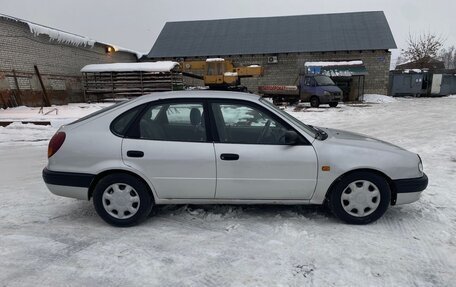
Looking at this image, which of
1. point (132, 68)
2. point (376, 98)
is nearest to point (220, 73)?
point (132, 68)

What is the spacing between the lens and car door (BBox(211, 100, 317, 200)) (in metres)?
3.65

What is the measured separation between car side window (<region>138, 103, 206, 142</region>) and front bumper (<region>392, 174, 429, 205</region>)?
84.1 inches

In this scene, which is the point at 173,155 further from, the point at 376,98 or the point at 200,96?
the point at 376,98

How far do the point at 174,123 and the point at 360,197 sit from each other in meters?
2.17

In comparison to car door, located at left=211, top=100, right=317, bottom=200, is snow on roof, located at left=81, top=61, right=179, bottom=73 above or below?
above

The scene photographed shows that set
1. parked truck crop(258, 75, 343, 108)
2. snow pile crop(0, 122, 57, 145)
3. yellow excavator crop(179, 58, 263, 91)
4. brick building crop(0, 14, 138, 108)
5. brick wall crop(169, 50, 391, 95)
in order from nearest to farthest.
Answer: snow pile crop(0, 122, 57, 145), brick building crop(0, 14, 138, 108), parked truck crop(258, 75, 343, 108), yellow excavator crop(179, 58, 263, 91), brick wall crop(169, 50, 391, 95)

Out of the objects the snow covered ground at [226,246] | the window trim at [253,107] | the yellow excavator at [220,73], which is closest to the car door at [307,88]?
the yellow excavator at [220,73]

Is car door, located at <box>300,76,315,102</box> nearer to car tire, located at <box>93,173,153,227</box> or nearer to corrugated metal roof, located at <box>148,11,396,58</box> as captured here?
corrugated metal roof, located at <box>148,11,396,58</box>

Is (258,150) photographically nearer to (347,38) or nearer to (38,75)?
(38,75)

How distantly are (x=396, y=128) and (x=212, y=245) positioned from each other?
1010 centimetres

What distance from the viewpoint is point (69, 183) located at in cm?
A: 379

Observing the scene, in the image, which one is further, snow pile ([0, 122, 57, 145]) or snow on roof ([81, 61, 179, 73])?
snow on roof ([81, 61, 179, 73])

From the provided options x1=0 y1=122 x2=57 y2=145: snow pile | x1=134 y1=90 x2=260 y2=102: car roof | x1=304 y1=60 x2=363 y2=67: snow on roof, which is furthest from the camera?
x1=304 y1=60 x2=363 y2=67: snow on roof

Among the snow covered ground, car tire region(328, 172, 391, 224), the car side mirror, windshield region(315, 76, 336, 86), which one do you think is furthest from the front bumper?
windshield region(315, 76, 336, 86)
